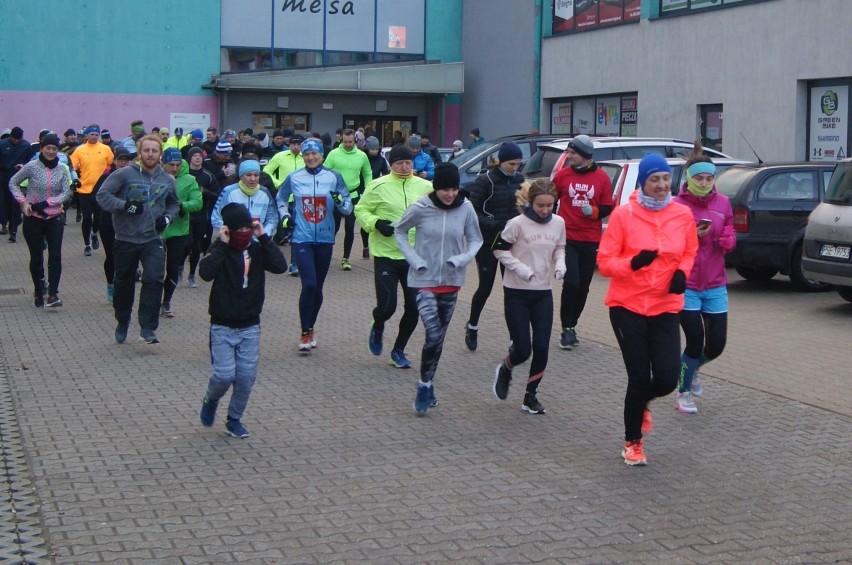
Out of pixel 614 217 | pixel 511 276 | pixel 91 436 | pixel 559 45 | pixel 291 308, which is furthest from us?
pixel 559 45

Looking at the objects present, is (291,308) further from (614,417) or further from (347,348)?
(614,417)

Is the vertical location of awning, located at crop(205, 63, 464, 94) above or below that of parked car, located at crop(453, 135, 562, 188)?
above

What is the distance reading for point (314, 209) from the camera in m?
10.6

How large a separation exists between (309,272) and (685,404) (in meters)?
3.65

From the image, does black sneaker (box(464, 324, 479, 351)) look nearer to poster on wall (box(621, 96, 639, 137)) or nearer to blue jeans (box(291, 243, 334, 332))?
blue jeans (box(291, 243, 334, 332))

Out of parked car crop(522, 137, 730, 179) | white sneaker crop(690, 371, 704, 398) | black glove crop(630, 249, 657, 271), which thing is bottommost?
white sneaker crop(690, 371, 704, 398)

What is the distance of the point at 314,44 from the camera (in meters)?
36.2

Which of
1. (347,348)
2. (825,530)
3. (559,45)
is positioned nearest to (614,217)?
→ (825,530)

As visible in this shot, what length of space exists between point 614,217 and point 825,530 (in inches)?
81.1

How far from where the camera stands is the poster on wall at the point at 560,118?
3253 cm

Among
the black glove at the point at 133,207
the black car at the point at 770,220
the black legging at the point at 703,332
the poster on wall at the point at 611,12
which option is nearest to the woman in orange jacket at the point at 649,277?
the black legging at the point at 703,332

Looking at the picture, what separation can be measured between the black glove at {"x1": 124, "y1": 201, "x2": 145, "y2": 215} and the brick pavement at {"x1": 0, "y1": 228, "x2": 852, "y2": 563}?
48.4 inches

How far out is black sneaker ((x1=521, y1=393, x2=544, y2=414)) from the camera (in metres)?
8.25

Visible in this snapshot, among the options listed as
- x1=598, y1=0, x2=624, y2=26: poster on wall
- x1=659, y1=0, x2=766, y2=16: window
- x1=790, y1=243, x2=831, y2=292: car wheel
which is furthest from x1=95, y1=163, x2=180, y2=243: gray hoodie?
x1=598, y1=0, x2=624, y2=26: poster on wall
